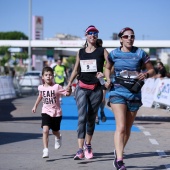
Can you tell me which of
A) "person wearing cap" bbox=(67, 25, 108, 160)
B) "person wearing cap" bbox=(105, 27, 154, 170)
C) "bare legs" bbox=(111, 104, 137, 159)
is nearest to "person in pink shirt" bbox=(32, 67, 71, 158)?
"person wearing cap" bbox=(67, 25, 108, 160)

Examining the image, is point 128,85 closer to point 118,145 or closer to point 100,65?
point 118,145

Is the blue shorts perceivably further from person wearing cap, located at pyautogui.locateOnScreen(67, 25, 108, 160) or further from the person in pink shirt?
the person in pink shirt

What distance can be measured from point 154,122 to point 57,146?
22.7 feet

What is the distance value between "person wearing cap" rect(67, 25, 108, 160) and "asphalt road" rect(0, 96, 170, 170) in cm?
47

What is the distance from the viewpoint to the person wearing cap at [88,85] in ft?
28.0

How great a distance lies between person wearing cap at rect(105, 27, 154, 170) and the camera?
725 cm

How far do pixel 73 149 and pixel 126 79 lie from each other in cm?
260

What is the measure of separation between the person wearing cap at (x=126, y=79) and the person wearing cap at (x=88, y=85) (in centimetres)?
105

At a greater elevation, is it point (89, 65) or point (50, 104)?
point (89, 65)

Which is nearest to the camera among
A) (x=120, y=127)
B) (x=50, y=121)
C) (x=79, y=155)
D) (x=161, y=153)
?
(x=120, y=127)

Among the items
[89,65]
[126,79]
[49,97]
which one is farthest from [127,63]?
[49,97]

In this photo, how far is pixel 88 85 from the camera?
8555 mm

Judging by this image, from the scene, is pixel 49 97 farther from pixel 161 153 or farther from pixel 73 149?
pixel 161 153

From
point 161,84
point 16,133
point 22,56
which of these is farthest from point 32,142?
point 22,56
